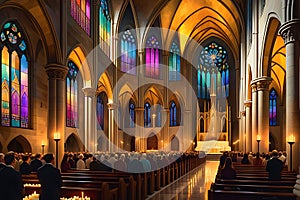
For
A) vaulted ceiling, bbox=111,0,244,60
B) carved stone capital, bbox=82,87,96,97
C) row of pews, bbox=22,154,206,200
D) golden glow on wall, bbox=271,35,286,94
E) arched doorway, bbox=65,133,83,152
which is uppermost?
vaulted ceiling, bbox=111,0,244,60

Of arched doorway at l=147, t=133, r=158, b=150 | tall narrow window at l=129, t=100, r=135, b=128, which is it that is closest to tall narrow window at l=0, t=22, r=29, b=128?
tall narrow window at l=129, t=100, r=135, b=128

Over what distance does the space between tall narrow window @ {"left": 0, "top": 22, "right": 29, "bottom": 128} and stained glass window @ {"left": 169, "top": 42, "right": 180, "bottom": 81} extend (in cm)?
2383

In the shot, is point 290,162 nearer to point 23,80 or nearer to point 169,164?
point 169,164

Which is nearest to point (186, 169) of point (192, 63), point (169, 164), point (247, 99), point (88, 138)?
point (169, 164)

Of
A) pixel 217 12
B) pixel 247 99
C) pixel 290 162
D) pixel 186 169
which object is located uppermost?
pixel 217 12

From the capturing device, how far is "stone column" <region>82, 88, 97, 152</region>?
27344mm

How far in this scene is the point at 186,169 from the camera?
71.9 feet

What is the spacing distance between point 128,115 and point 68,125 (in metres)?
16.4

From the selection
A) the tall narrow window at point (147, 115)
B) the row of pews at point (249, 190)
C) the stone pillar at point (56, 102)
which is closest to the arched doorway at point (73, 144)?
the stone pillar at point (56, 102)

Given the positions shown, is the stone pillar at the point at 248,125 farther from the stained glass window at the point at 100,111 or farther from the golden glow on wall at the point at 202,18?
the stained glass window at the point at 100,111

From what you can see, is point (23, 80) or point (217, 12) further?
point (217, 12)

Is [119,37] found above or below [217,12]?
below

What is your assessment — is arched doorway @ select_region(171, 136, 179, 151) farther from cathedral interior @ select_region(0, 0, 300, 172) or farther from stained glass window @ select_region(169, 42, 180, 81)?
stained glass window @ select_region(169, 42, 180, 81)

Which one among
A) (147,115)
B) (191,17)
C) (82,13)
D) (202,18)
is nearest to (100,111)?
(147,115)
